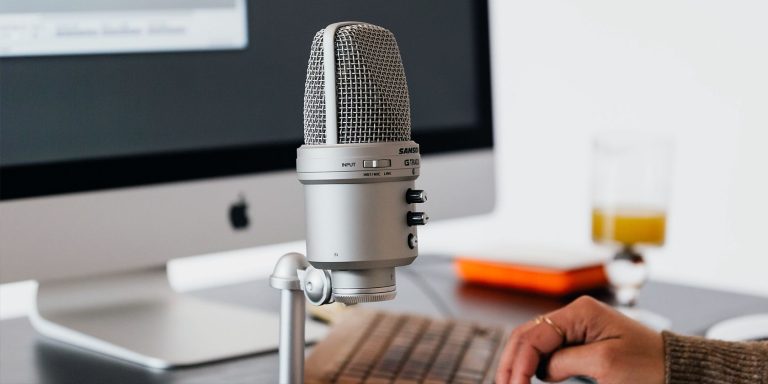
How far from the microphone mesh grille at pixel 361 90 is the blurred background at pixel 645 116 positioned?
1.60 meters

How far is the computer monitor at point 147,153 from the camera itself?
892 millimetres

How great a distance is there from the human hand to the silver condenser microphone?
181 millimetres

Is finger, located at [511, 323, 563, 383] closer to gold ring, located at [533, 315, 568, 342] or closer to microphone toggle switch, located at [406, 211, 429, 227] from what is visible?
gold ring, located at [533, 315, 568, 342]

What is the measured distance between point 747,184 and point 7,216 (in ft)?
6.27

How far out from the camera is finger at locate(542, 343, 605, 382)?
2.48 ft

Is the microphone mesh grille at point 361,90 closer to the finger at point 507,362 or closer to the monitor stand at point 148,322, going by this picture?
the finger at point 507,362

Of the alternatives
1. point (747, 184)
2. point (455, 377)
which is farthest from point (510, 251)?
point (747, 184)

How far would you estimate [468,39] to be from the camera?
1.25 meters

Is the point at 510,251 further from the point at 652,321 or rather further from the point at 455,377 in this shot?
the point at 455,377

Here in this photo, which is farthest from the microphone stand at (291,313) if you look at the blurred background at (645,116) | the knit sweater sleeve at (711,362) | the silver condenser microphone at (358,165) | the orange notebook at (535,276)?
the blurred background at (645,116)

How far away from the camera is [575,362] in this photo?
761mm

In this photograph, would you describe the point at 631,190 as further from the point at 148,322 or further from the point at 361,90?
the point at 361,90

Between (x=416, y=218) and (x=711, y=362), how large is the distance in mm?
324

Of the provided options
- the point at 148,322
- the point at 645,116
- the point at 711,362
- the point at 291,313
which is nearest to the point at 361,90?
the point at 291,313
